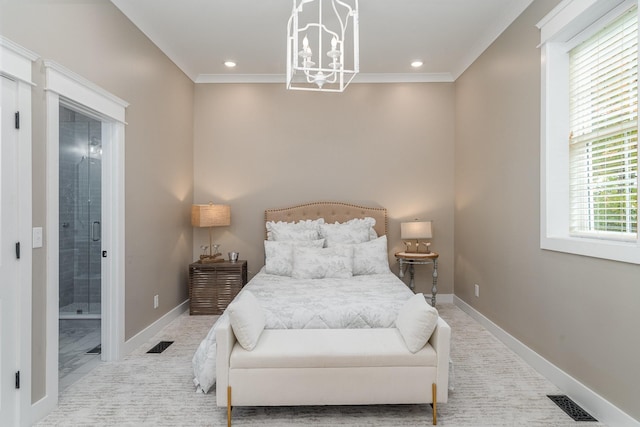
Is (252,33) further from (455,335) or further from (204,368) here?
(455,335)

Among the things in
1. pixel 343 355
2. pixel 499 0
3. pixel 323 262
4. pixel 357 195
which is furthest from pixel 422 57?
pixel 343 355

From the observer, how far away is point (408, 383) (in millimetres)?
2162

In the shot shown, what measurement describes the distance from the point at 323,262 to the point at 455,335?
1.45 meters

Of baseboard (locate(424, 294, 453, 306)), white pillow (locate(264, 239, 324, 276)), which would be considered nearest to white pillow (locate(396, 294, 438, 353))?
white pillow (locate(264, 239, 324, 276))

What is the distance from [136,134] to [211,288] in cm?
191

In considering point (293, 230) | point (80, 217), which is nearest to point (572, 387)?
point (293, 230)

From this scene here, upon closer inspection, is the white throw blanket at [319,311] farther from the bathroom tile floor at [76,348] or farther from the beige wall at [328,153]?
the beige wall at [328,153]

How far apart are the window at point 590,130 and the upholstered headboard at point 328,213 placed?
2.17 meters

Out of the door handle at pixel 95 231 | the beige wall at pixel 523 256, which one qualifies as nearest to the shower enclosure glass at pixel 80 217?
the door handle at pixel 95 231

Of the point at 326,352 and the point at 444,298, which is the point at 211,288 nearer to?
the point at 326,352

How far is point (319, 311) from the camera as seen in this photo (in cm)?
262

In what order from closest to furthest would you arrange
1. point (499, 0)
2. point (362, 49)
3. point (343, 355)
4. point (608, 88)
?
point (343, 355), point (608, 88), point (499, 0), point (362, 49)

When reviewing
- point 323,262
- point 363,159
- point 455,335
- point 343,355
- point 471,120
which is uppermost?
point 471,120

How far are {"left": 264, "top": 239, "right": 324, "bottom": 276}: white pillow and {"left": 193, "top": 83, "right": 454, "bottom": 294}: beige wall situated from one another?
80cm
